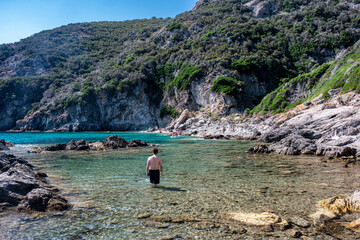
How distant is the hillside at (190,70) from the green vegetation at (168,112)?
1.11 feet

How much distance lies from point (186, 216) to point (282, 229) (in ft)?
7.87

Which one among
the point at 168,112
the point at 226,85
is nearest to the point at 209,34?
the point at 226,85

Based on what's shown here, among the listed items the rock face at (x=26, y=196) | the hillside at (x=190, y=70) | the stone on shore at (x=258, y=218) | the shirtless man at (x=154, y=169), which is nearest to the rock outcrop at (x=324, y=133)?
the stone on shore at (x=258, y=218)

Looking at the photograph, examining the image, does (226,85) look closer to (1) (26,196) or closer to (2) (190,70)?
(2) (190,70)

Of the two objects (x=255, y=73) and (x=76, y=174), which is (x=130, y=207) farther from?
(x=255, y=73)

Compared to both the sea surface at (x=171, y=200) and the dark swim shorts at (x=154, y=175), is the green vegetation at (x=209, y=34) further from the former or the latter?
the dark swim shorts at (x=154, y=175)

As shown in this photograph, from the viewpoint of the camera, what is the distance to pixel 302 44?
7869cm

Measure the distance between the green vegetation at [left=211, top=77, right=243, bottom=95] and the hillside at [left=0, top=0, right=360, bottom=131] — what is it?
0.28 meters

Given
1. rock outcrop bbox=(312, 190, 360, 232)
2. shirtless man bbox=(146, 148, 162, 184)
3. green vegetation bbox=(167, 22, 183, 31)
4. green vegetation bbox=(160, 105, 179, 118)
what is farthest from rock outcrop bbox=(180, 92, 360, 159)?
green vegetation bbox=(167, 22, 183, 31)

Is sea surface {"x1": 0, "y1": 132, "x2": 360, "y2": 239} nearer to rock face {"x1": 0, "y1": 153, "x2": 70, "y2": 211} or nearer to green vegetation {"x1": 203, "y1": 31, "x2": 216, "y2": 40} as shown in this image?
rock face {"x1": 0, "y1": 153, "x2": 70, "y2": 211}

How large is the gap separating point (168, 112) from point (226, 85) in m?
23.1

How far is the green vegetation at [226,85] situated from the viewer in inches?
2554

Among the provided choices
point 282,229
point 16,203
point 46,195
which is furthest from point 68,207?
point 282,229

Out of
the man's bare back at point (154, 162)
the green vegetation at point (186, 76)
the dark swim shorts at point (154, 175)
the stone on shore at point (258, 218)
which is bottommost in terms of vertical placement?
the stone on shore at point (258, 218)
